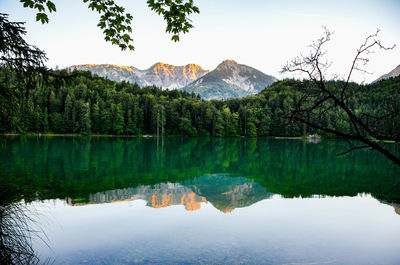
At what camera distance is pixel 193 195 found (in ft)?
45.5

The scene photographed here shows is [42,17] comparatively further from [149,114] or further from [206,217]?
[149,114]

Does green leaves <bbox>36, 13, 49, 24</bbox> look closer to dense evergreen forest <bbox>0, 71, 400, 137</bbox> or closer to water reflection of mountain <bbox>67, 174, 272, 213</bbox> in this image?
water reflection of mountain <bbox>67, 174, 272, 213</bbox>

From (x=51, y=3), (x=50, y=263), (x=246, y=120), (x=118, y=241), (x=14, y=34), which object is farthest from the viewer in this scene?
(x=246, y=120)

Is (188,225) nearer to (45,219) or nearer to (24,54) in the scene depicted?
(45,219)

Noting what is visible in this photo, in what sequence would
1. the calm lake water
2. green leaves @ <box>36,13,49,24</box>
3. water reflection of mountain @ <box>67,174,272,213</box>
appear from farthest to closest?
water reflection of mountain @ <box>67,174,272,213</box>, the calm lake water, green leaves @ <box>36,13,49,24</box>

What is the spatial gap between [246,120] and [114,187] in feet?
334

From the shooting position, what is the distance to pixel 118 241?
7801 millimetres

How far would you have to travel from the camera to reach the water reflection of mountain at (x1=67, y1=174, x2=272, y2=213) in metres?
12.2

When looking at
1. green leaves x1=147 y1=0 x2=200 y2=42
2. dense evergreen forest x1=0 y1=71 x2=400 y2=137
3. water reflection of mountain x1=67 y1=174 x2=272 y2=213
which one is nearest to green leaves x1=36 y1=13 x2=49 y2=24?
green leaves x1=147 y1=0 x2=200 y2=42

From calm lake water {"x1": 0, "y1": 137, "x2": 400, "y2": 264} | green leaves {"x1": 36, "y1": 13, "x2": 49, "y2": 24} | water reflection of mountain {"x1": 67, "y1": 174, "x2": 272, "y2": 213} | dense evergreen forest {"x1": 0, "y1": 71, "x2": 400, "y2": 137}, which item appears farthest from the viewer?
dense evergreen forest {"x1": 0, "y1": 71, "x2": 400, "y2": 137}

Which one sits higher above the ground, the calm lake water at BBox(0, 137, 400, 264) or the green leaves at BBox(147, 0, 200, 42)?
the green leaves at BBox(147, 0, 200, 42)

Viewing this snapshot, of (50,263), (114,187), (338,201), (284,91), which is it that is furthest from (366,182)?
(284,91)

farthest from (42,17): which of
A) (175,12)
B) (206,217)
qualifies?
(206,217)

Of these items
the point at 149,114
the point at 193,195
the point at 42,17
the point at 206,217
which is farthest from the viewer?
the point at 149,114
